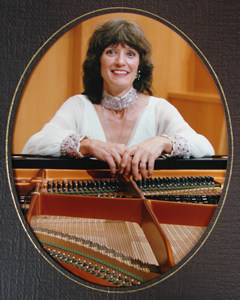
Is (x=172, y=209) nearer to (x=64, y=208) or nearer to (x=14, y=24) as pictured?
(x=64, y=208)

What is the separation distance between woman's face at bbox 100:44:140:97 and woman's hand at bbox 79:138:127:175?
0.21m

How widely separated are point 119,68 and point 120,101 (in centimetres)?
13

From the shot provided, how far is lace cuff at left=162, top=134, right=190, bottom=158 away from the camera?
1300 mm

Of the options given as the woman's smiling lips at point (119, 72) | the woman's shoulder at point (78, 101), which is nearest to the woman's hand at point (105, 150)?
the woman's shoulder at point (78, 101)

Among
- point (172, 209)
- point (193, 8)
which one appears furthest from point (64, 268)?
point (193, 8)

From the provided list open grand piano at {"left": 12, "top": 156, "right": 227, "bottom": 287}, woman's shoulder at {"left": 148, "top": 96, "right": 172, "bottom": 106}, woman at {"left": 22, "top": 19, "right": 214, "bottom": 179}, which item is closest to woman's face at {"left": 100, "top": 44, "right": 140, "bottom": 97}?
woman at {"left": 22, "top": 19, "right": 214, "bottom": 179}

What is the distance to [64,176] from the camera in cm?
129

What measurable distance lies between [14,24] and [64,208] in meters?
0.76

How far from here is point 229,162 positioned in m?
1.39

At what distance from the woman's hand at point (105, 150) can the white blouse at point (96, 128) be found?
0.07ft

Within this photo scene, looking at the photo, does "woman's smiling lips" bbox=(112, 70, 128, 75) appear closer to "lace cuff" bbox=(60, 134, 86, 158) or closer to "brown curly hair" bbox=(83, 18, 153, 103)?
"brown curly hair" bbox=(83, 18, 153, 103)

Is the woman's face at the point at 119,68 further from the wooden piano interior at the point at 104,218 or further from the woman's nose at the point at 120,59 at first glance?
the wooden piano interior at the point at 104,218

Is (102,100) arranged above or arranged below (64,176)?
above

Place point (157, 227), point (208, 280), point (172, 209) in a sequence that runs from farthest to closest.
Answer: point (208, 280), point (172, 209), point (157, 227)
